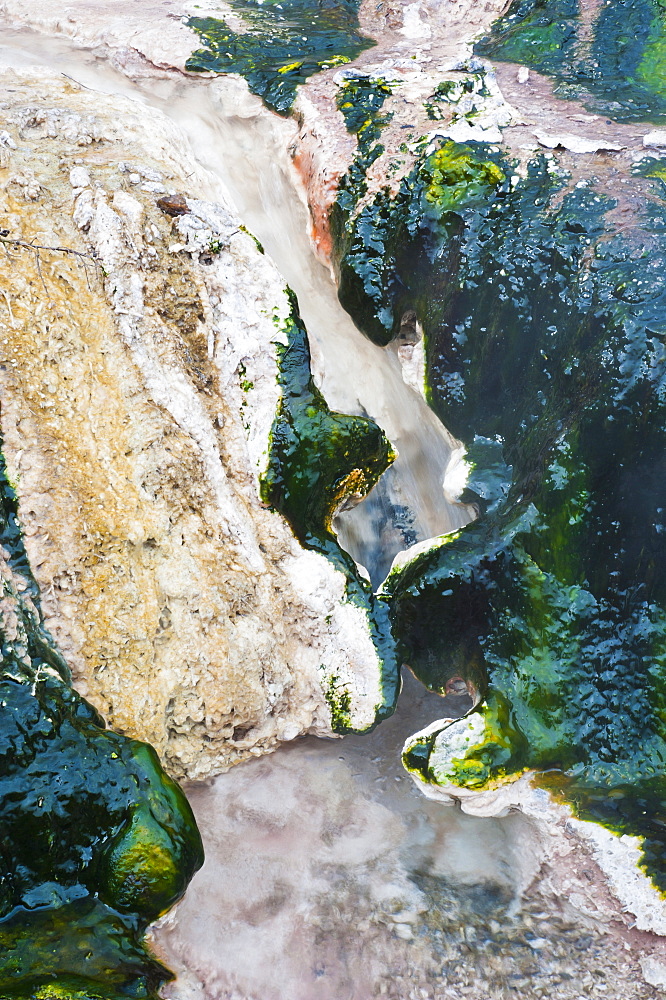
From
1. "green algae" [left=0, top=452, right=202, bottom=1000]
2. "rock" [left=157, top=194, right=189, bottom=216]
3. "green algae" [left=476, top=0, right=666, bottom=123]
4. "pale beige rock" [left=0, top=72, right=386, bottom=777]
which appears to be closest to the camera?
"green algae" [left=0, top=452, right=202, bottom=1000]

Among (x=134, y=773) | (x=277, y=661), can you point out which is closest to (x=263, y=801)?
(x=277, y=661)

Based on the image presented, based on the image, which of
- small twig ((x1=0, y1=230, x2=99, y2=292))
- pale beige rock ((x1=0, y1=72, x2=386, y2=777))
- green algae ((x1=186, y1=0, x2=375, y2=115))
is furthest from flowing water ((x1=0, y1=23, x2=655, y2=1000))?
small twig ((x1=0, y1=230, x2=99, y2=292))

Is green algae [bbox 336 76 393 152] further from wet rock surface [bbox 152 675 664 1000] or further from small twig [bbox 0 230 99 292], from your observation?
wet rock surface [bbox 152 675 664 1000]

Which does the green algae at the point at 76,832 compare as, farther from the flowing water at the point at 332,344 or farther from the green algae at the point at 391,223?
the green algae at the point at 391,223

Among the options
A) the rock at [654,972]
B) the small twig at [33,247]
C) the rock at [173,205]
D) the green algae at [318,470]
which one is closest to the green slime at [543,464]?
the green algae at [318,470]

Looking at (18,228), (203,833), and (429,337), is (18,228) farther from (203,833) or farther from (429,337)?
(203,833)
